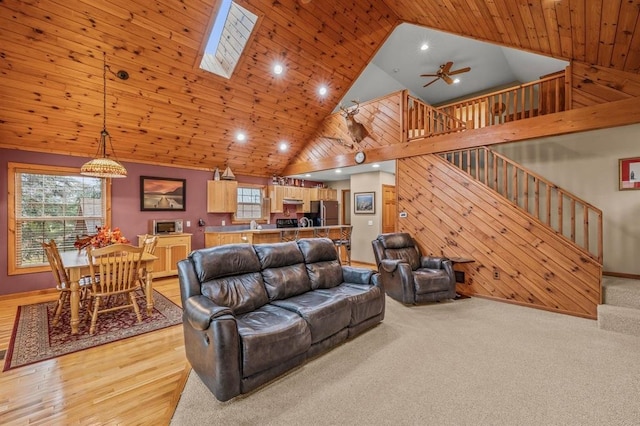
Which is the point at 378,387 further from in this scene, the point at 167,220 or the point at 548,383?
the point at 167,220

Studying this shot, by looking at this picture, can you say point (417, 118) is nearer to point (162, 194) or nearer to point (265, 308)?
point (265, 308)

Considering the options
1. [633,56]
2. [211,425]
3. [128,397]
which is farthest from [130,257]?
[633,56]

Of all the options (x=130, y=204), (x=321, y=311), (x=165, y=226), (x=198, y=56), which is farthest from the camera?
(x=165, y=226)

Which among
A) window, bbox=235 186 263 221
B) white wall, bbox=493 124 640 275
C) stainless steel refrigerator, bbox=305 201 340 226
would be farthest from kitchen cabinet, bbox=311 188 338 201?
white wall, bbox=493 124 640 275

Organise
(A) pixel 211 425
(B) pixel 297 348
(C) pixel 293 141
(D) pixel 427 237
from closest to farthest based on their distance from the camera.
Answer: (A) pixel 211 425 < (B) pixel 297 348 < (D) pixel 427 237 < (C) pixel 293 141

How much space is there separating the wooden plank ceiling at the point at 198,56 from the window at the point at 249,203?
1.35 metres

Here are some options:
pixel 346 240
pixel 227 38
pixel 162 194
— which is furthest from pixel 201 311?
pixel 346 240

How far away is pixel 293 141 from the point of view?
7.36m

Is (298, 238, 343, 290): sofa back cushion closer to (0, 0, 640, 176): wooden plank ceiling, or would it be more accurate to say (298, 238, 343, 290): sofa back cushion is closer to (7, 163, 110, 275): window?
(0, 0, 640, 176): wooden plank ceiling

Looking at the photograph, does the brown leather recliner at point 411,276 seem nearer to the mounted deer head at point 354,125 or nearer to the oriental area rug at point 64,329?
the mounted deer head at point 354,125

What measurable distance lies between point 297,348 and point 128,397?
4.33 ft

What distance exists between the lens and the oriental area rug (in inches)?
111

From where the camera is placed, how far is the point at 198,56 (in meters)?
4.46

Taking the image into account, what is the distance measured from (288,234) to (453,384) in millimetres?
5426
